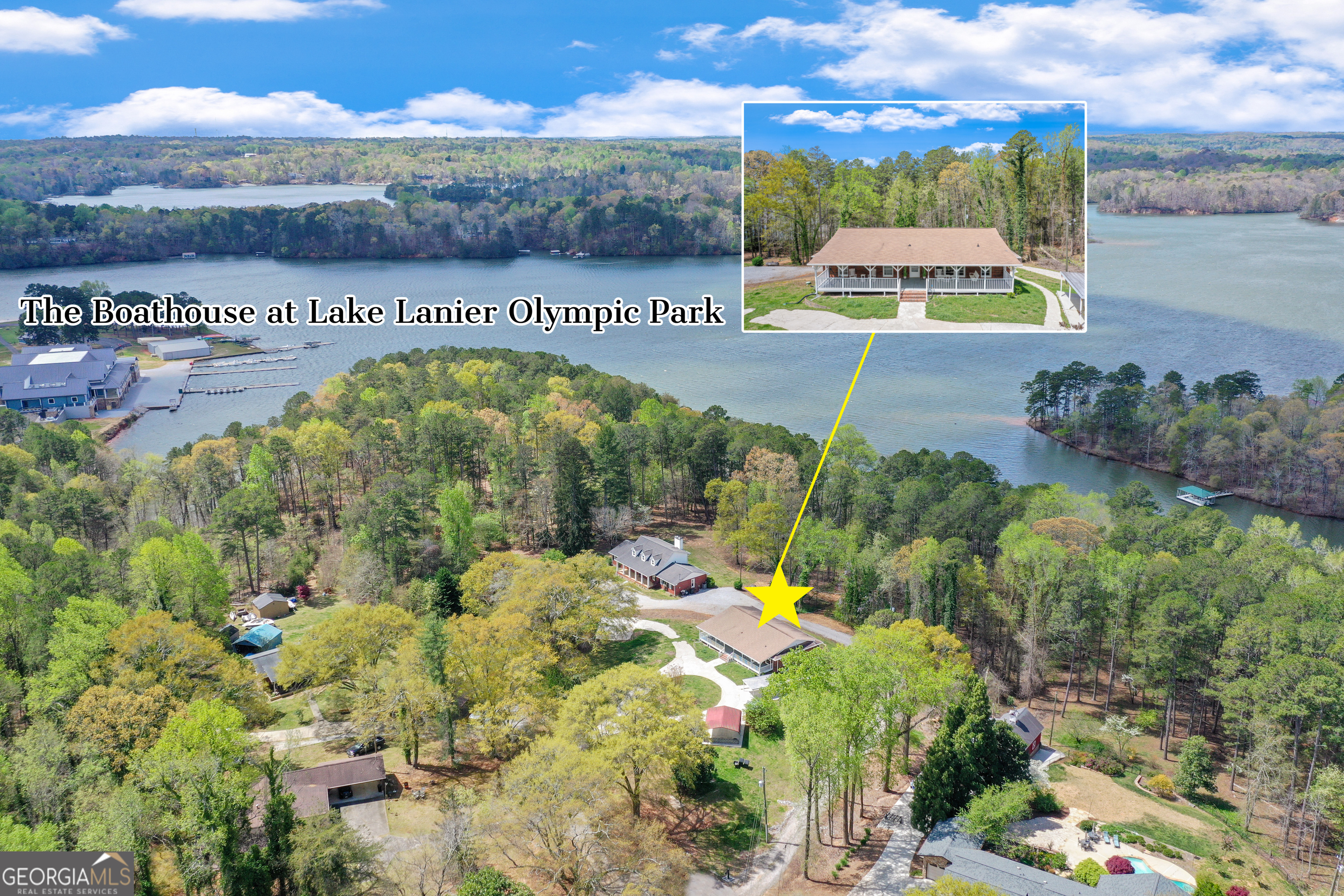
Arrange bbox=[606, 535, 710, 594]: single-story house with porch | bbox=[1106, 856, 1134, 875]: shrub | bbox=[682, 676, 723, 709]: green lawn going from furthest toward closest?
bbox=[606, 535, 710, 594]: single-story house with porch → bbox=[682, 676, 723, 709]: green lawn → bbox=[1106, 856, 1134, 875]: shrub

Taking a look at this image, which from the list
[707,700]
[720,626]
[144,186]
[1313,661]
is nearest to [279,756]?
[707,700]

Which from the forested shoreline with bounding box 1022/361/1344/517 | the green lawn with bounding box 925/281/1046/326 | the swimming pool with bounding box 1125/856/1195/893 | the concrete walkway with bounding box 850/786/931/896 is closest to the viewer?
the green lawn with bounding box 925/281/1046/326

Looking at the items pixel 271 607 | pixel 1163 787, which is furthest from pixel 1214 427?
pixel 271 607

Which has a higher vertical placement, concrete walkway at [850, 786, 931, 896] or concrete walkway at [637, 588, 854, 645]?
concrete walkway at [637, 588, 854, 645]

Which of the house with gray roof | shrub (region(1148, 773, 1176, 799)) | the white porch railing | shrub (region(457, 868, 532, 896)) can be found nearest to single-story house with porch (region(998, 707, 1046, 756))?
shrub (region(1148, 773, 1176, 799))

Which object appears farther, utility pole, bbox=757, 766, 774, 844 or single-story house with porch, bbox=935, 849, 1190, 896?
utility pole, bbox=757, 766, 774, 844

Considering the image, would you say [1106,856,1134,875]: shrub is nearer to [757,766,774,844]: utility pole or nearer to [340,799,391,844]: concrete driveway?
[757,766,774,844]: utility pole
